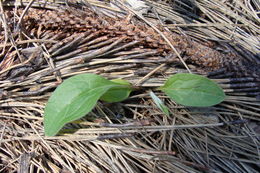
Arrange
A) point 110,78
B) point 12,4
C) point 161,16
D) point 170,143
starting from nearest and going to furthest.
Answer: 1. point 170,143
2. point 110,78
3. point 12,4
4. point 161,16

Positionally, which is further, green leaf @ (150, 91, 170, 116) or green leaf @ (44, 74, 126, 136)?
green leaf @ (150, 91, 170, 116)

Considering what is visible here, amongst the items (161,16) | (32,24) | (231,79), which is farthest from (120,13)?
(231,79)

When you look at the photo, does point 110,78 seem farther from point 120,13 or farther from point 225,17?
point 225,17

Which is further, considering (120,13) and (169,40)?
(120,13)

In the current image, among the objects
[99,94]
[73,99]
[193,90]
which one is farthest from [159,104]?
[73,99]

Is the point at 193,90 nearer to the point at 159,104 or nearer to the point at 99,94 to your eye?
the point at 159,104

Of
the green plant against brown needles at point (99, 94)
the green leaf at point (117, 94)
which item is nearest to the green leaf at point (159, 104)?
the green plant against brown needles at point (99, 94)

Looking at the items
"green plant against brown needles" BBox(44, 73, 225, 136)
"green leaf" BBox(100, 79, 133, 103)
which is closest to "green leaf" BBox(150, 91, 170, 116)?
"green plant against brown needles" BBox(44, 73, 225, 136)

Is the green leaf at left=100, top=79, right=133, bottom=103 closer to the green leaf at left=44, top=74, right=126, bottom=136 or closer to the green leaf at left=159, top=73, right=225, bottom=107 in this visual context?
the green leaf at left=44, top=74, right=126, bottom=136
